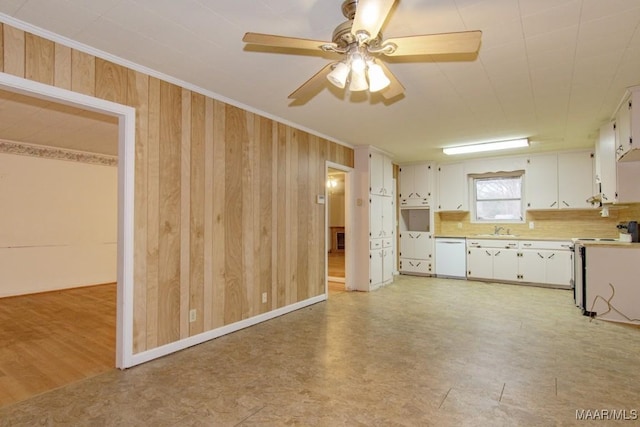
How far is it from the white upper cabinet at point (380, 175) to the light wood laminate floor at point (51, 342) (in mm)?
4367

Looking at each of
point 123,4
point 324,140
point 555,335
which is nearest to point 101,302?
point 324,140

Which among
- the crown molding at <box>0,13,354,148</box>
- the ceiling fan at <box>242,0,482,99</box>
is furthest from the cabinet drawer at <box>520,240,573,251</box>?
A: the ceiling fan at <box>242,0,482,99</box>

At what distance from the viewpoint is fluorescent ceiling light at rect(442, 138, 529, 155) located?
541cm

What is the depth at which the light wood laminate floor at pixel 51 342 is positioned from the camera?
264 cm

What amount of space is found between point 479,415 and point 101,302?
5272 mm

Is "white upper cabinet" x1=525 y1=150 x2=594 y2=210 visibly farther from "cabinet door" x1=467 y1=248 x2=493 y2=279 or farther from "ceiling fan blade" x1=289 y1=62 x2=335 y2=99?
"ceiling fan blade" x1=289 y1=62 x2=335 y2=99

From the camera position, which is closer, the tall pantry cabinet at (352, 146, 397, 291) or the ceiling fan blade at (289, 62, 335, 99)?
the ceiling fan blade at (289, 62, 335, 99)

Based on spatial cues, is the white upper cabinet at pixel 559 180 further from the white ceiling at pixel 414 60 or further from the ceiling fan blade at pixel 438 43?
the ceiling fan blade at pixel 438 43

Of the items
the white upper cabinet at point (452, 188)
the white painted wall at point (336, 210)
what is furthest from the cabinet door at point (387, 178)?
the white painted wall at point (336, 210)

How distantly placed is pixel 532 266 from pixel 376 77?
5653 millimetres

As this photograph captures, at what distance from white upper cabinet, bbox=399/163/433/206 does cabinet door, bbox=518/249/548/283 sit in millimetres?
2048

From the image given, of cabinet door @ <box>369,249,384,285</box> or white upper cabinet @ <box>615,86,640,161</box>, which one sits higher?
white upper cabinet @ <box>615,86,640,161</box>

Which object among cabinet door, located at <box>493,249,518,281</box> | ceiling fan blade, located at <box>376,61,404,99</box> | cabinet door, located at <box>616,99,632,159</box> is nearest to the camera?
ceiling fan blade, located at <box>376,61,404,99</box>

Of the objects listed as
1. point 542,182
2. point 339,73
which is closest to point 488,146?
point 542,182
